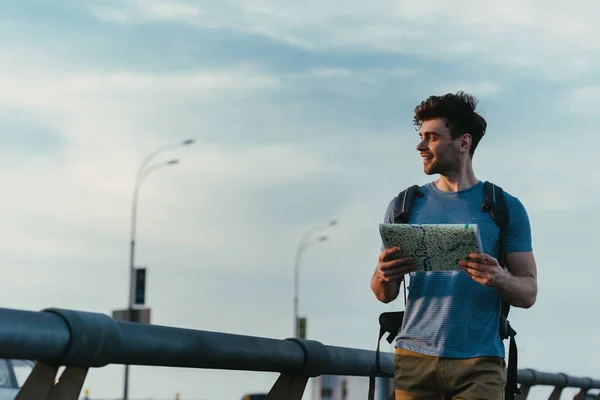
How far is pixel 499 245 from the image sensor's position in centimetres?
549

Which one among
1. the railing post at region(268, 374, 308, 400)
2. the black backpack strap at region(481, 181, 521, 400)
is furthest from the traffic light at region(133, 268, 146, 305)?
the black backpack strap at region(481, 181, 521, 400)

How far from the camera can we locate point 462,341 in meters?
5.33

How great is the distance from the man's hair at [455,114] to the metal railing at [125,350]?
4.01 ft

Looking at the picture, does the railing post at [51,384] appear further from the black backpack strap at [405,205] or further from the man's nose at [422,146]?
the man's nose at [422,146]

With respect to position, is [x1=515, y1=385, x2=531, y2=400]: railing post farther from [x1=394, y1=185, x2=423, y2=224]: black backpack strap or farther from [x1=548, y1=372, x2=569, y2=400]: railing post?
[x1=394, y1=185, x2=423, y2=224]: black backpack strap

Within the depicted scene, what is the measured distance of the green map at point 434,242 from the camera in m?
5.01

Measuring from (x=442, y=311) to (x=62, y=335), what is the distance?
7.30 feet

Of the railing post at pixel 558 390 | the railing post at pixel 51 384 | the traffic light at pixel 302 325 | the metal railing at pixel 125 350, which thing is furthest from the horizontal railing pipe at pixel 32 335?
the traffic light at pixel 302 325

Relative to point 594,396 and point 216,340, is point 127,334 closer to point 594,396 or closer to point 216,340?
point 216,340

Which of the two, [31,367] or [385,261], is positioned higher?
[385,261]

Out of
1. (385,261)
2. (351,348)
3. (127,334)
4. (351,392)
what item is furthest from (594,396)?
(127,334)

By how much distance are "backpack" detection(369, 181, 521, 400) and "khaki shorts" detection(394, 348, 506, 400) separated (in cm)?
11

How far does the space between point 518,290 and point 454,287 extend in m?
0.30

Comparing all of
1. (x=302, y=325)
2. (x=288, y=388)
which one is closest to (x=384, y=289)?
(x=288, y=388)
